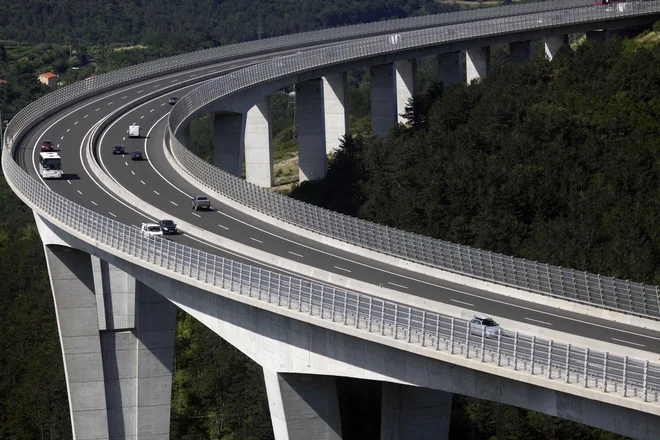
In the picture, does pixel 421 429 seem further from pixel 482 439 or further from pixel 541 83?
pixel 541 83

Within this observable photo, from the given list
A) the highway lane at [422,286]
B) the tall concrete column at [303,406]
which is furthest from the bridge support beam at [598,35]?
the tall concrete column at [303,406]

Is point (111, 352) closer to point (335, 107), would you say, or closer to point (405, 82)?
point (335, 107)

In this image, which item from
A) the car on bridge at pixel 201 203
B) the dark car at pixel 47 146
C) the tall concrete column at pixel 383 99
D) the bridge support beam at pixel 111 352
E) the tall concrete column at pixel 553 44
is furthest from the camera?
the tall concrete column at pixel 553 44

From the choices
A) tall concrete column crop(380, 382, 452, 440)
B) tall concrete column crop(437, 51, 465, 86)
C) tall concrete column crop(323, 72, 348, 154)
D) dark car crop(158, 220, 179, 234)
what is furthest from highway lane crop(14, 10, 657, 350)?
tall concrete column crop(437, 51, 465, 86)

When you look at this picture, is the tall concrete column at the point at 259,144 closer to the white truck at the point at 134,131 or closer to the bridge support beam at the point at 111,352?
the white truck at the point at 134,131

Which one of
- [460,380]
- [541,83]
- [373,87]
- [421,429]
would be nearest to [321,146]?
[373,87]

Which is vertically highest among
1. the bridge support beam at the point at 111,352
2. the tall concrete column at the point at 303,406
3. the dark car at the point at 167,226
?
the dark car at the point at 167,226

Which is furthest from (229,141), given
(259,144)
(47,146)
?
(47,146)
